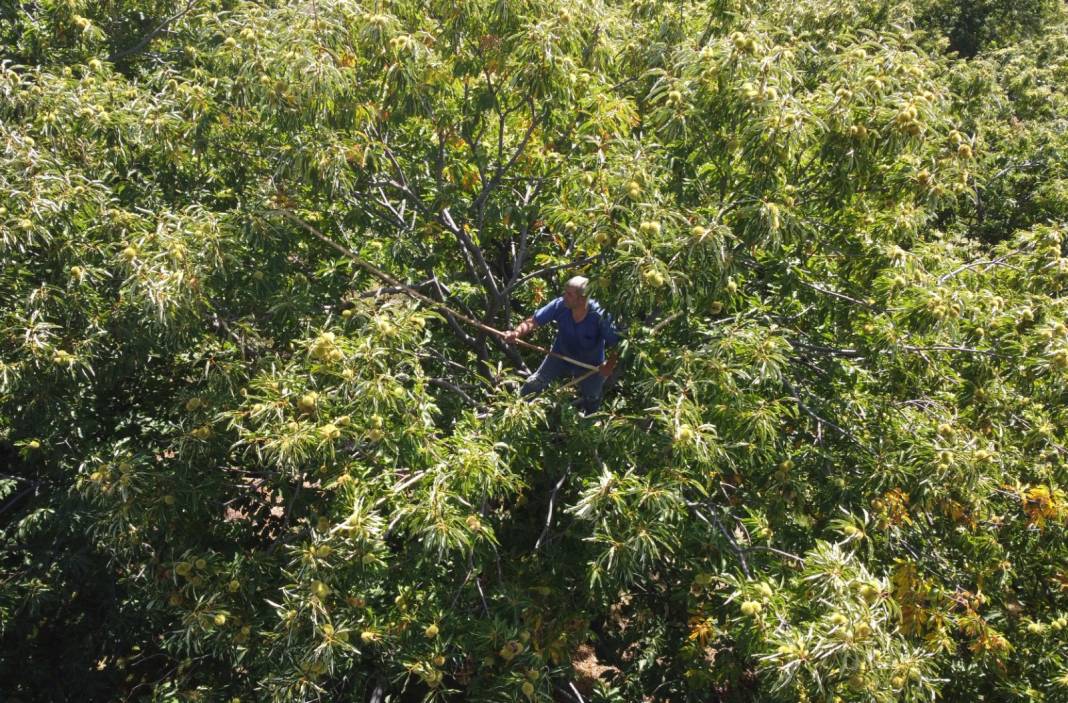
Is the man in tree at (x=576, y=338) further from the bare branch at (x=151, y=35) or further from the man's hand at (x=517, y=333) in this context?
the bare branch at (x=151, y=35)

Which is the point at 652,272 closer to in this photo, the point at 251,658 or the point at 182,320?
the point at 182,320

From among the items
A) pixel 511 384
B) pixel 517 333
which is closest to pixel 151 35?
pixel 517 333

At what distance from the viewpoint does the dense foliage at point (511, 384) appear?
357 cm

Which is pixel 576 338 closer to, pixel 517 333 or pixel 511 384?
pixel 517 333

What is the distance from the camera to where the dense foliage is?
140 inches

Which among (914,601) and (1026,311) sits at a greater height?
(1026,311)

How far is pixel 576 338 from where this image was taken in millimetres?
4797

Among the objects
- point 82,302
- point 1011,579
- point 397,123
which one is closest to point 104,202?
point 82,302

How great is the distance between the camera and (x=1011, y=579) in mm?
4836

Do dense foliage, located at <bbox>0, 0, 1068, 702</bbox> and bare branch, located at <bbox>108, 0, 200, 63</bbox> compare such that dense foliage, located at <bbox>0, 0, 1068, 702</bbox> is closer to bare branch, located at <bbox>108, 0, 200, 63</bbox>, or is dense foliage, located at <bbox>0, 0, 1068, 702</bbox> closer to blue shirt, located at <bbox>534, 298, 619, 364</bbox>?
blue shirt, located at <bbox>534, 298, 619, 364</bbox>

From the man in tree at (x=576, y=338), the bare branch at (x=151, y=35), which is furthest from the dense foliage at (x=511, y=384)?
the bare branch at (x=151, y=35)

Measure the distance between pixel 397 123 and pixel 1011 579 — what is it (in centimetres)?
449

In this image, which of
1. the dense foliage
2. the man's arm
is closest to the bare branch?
the dense foliage

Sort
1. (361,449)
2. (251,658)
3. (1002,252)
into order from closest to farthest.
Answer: (361,449) < (251,658) < (1002,252)
